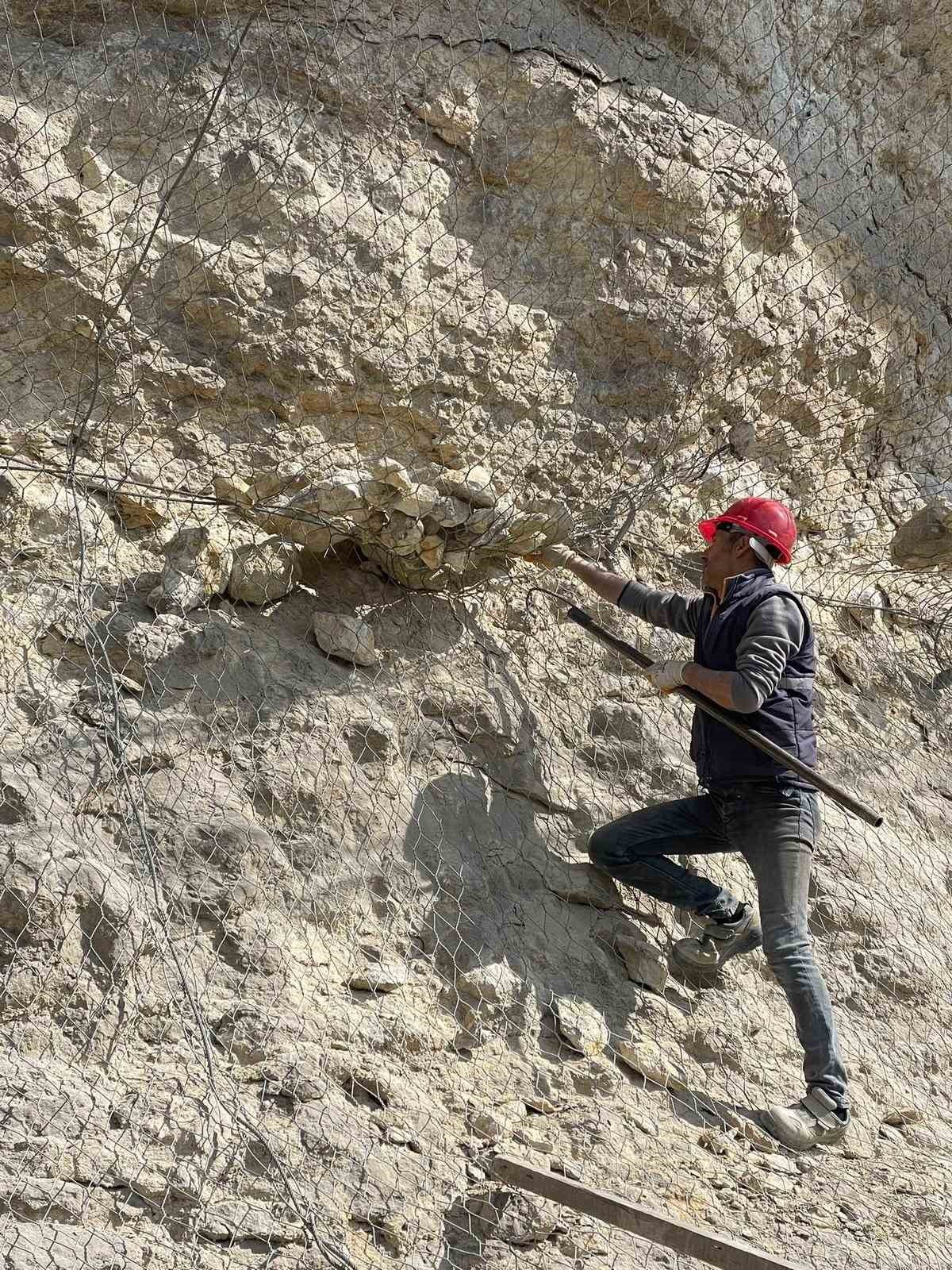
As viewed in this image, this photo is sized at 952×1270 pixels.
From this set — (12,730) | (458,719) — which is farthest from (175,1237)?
(458,719)

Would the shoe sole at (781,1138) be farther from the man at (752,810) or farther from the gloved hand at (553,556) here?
the gloved hand at (553,556)

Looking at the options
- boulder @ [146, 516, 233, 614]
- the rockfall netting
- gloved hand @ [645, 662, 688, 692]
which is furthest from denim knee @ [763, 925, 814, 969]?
boulder @ [146, 516, 233, 614]

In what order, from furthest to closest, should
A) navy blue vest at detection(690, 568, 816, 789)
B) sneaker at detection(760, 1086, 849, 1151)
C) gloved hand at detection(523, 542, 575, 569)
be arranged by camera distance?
gloved hand at detection(523, 542, 575, 569)
navy blue vest at detection(690, 568, 816, 789)
sneaker at detection(760, 1086, 849, 1151)

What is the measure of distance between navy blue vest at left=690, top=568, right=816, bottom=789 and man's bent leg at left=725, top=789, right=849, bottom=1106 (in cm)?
8

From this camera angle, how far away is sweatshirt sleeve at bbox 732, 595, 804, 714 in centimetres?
308

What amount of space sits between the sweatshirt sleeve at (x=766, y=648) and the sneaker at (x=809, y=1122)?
92 cm

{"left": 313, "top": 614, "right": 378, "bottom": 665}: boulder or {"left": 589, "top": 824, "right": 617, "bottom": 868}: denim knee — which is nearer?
{"left": 589, "top": 824, "right": 617, "bottom": 868}: denim knee

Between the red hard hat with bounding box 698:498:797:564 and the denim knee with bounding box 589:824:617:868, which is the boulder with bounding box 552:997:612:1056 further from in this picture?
the red hard hat with bounding box 698:498:797:564

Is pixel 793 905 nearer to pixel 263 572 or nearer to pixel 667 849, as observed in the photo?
pixel 667 849

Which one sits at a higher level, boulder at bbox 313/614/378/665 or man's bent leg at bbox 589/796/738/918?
boulder at bbox 313/614/378/665

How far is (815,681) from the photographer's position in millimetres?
4371

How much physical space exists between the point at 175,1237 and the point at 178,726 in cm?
118

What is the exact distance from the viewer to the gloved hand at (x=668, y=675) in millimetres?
3221

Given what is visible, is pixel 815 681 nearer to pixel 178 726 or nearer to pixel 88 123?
pixel 178 726
